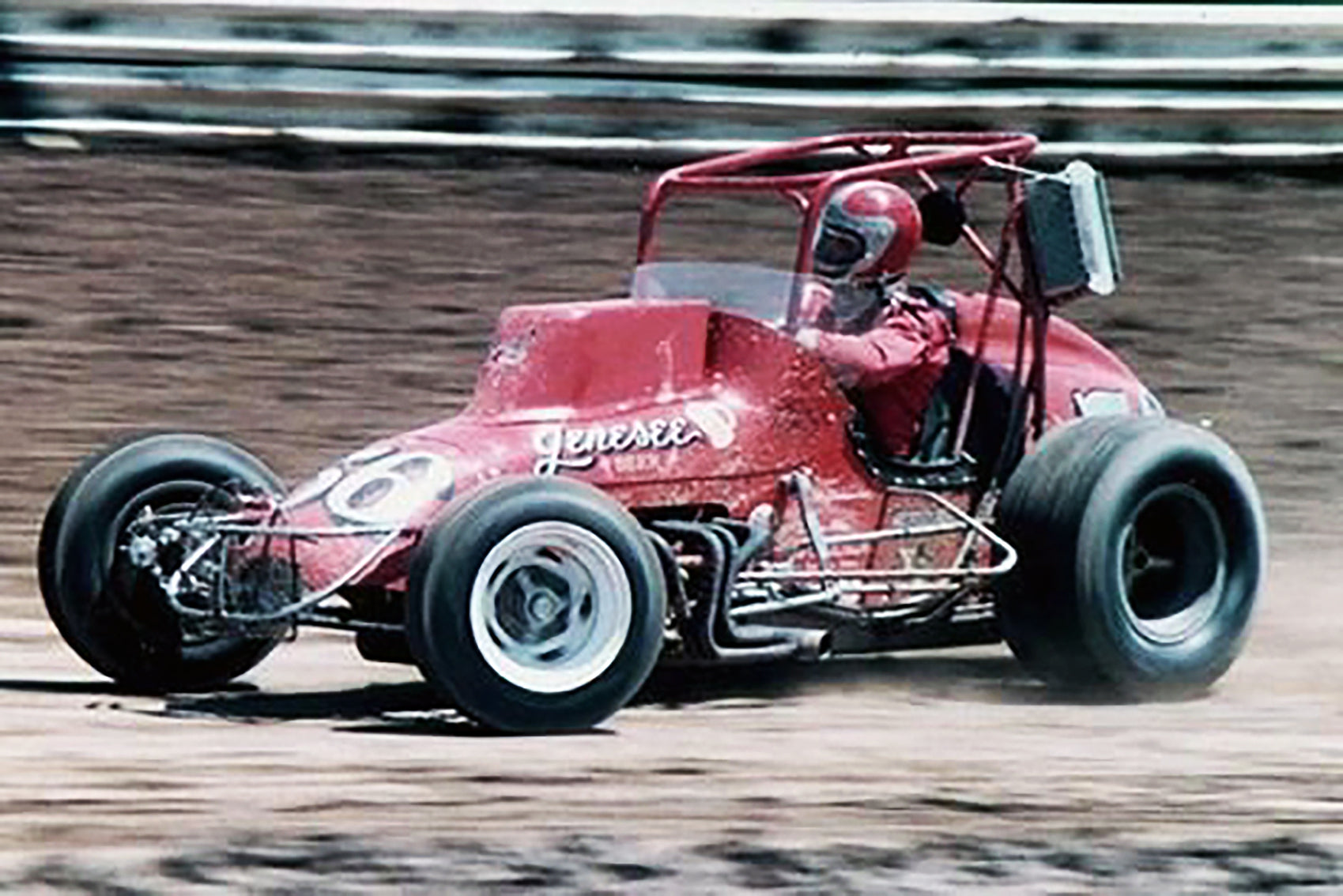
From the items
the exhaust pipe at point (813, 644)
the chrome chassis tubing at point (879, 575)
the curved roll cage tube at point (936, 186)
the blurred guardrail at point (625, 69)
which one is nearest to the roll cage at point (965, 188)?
the curved roll cage tube at point (936, 186)

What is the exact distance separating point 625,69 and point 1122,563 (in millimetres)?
4815

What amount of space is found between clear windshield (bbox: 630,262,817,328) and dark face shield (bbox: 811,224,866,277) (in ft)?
0.28

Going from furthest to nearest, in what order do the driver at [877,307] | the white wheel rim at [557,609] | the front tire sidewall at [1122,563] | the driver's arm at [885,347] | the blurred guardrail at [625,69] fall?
the blurred guardrail at [625,69], the driver at [877,307], the driver's arm at [885,347], the front tire sidewall at [1122,563], the white wheel rim at [557,609]

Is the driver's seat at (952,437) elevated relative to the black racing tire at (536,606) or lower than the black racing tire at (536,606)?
elevated

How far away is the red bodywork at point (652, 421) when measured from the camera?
8055 mm

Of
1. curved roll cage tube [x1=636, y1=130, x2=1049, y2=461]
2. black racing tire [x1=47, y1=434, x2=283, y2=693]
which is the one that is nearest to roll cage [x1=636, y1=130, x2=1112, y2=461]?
curved roll cage tube [x1=636, y1=130, x2=1049, y2=461]

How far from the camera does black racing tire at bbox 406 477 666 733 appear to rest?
747 centimetres

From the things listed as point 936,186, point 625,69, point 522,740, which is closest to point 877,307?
point 936,186

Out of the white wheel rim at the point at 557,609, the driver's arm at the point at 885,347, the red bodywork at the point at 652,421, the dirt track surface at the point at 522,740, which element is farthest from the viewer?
the driver's arm at the point at 885,347

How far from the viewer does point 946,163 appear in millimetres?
8828

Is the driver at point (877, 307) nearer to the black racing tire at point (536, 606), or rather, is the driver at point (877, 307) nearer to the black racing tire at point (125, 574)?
the black racing tire at point (536, 606)

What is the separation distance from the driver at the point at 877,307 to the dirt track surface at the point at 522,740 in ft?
2.40

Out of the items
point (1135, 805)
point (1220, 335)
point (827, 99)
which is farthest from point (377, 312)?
point (1135, 805)

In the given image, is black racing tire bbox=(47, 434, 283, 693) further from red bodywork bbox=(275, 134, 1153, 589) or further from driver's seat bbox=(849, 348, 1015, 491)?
driver's seat bbox=(849, 348, 1015, 491)
